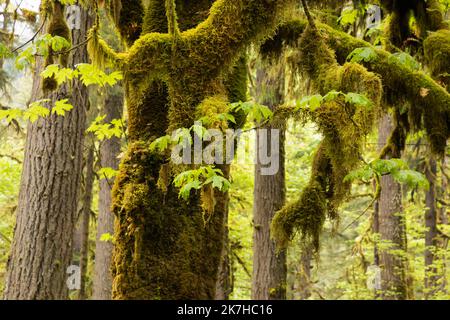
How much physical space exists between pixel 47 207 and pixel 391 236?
8.21 metres

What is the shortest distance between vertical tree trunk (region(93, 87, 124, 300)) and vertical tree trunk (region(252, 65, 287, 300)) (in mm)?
3986

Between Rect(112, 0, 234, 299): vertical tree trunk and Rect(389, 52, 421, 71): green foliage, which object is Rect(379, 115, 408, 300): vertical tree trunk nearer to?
Rect(389, 52, 421, 71): green foliage

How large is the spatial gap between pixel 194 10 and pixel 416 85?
2266mm

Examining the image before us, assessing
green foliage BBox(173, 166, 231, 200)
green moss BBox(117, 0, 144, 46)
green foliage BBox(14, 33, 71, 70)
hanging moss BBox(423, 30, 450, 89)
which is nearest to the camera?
green foliage BBox(173, 166, 231, 200)

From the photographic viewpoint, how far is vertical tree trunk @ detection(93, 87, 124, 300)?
1212 centimetres

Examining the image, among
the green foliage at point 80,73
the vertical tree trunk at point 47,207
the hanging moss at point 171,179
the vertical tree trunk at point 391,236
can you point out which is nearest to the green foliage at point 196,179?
the hanging moss at point 171,179

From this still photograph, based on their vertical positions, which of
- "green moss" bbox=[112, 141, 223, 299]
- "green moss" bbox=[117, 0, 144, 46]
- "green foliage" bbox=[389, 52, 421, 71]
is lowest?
"green moss" bbox=[112, 141, 223, 299]

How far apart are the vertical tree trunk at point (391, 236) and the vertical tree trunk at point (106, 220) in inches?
257

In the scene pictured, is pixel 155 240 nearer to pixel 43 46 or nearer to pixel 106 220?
pixel 43 46

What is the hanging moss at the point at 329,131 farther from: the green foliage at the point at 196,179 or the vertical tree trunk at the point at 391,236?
the vertical tree trunk at the point at 391,236

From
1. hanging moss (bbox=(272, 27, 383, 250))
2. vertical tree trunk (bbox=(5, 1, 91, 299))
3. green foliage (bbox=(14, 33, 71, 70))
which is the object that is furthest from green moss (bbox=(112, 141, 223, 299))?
vertical tree trunk (bbox=(5, 1, 91, 299))

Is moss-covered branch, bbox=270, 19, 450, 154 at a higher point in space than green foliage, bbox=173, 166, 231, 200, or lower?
higher

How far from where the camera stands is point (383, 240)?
11.4m
